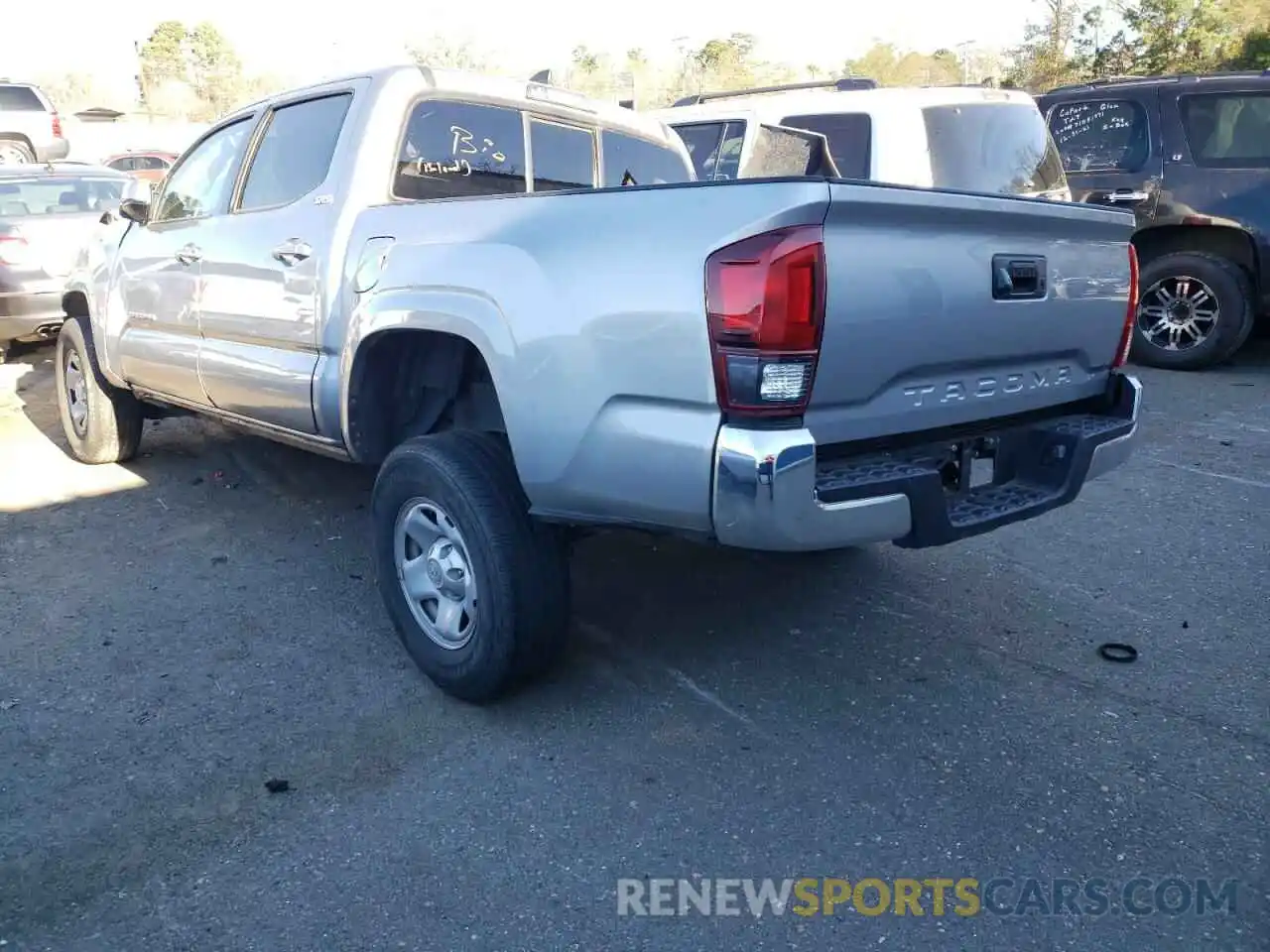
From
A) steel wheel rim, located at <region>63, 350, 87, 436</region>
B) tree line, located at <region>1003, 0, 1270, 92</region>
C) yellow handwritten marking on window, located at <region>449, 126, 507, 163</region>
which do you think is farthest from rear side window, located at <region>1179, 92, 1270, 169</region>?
tree line, located at <region>1003, 0, 1270, 92</region>

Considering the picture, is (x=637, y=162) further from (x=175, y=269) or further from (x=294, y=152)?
(x=175, y=269)

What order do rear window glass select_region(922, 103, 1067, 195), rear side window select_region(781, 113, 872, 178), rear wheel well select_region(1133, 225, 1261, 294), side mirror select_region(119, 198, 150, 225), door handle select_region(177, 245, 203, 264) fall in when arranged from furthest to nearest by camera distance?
rear wheel well select_region(1133, 225, 1261, 294) → rear side window select_region(781, 113, 872, 178) → rear window glass select_region(922, 103, 1067, 195) → side mirror select_region(119, 198, 150, 225) → door handle select_region(177, 245, 203, 264)

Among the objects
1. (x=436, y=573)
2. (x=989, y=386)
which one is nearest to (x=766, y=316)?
(x=989, y=386)

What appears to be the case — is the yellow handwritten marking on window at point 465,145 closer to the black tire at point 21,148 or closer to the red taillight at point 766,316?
the red taillight at point 766,316

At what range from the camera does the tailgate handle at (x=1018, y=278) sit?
292cm

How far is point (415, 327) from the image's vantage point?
10.8 feet

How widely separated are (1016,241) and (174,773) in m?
2.81

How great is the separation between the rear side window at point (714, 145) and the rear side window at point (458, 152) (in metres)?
3.69

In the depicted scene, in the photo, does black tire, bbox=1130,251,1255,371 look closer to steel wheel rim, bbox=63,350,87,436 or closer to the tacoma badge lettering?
the tacoma badge lettering

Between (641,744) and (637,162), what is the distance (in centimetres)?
286

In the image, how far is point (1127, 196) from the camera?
804 centimetres

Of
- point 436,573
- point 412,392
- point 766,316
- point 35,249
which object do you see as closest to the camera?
point 766,316

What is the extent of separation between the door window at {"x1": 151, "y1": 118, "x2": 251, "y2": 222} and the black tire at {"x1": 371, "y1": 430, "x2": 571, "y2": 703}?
6.81 feet

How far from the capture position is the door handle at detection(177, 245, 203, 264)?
4586mm
